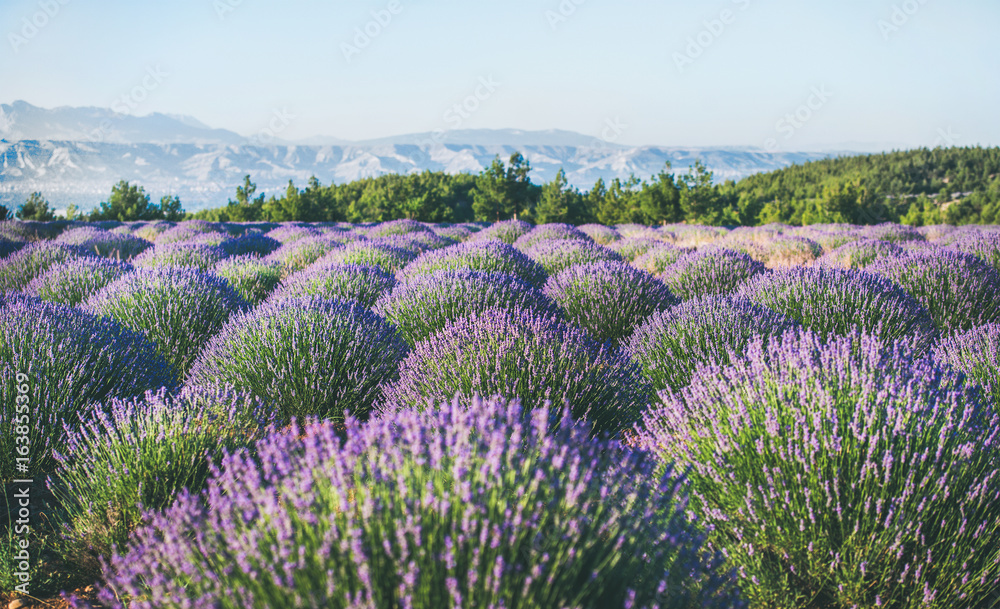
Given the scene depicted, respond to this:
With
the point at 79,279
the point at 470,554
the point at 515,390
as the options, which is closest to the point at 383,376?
the point at 515,390

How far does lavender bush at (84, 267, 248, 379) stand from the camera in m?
4.07

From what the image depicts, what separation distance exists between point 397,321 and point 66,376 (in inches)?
87.8

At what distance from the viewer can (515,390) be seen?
265cm

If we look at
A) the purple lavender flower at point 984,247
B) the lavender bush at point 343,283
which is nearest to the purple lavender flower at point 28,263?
the lavender bush at point 343,283

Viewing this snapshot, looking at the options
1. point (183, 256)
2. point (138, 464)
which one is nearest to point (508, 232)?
point (183, 256)

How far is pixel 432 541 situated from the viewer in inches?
41.4

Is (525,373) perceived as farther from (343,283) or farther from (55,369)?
(343,283)

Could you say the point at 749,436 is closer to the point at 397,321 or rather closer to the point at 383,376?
the point at 383,376

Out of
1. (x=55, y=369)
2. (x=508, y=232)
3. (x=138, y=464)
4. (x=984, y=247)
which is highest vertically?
(x=984, y=247)

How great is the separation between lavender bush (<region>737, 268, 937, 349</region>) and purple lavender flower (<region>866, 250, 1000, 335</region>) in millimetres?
813

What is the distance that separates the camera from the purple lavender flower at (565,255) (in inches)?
291

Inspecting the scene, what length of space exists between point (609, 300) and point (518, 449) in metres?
3.51

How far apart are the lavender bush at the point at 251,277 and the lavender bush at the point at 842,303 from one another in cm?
552

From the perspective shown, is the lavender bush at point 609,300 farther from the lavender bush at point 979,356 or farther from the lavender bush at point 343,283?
the lavender bush at point 979,356
